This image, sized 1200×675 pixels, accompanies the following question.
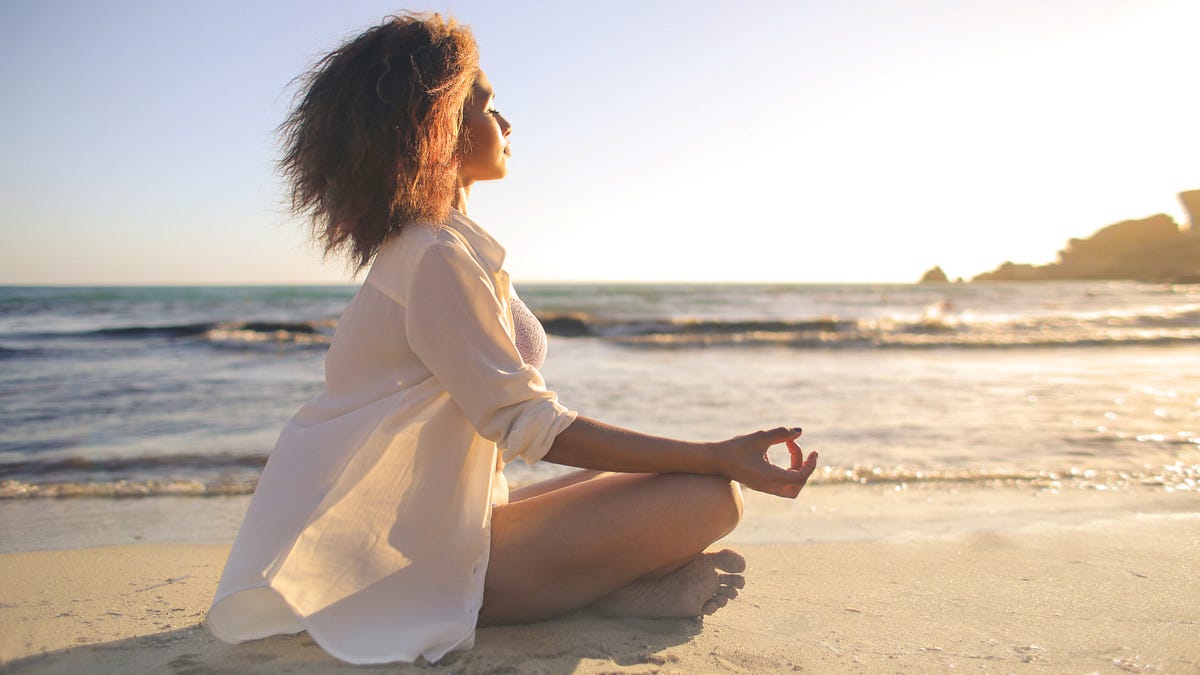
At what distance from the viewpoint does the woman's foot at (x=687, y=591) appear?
2027 mm

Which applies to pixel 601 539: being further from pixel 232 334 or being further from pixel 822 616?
pixel 232 334

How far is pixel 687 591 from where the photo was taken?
2.03 m

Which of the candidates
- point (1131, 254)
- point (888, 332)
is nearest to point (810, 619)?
point (888, 332)

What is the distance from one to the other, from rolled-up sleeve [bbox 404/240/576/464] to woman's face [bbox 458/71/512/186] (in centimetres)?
36

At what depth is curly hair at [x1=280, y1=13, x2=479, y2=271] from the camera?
5.38 feet

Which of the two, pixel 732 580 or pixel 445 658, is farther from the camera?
pixel 732 580

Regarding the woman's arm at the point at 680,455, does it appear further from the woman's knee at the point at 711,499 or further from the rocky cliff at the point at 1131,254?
the rocky cliff at the point at 1131,254

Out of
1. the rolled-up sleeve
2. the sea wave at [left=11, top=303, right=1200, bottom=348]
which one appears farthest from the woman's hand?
the sea wave at [left=11, top=303, right=1200, bottom=348]

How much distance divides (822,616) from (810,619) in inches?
1.9

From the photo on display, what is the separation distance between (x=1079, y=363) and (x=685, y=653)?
10.8 metres

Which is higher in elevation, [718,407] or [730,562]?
[730,562]

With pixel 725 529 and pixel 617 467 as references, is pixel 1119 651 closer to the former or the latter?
pixel 725 529

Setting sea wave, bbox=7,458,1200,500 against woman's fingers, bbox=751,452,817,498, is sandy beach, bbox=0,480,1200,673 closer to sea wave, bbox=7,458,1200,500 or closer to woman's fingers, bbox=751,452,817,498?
woman's fingers, bbox=751,452,817,498

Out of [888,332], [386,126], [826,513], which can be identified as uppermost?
[386,126]
